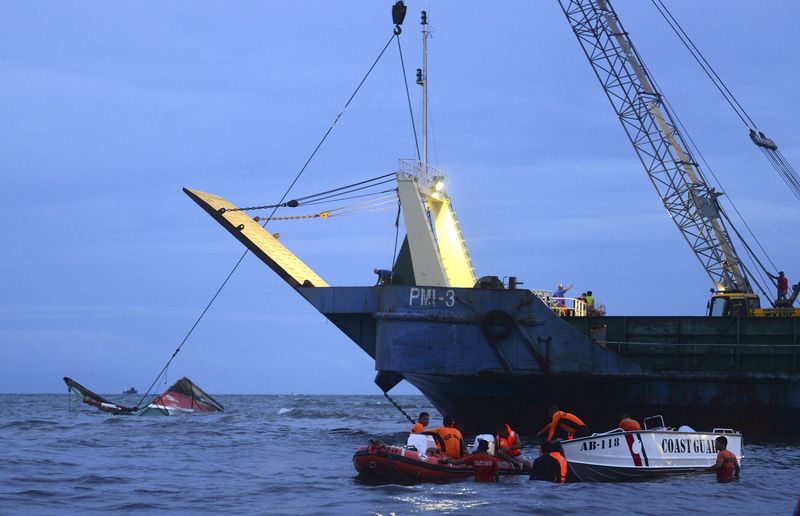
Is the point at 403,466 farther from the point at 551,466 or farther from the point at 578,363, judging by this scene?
the point at 578,363

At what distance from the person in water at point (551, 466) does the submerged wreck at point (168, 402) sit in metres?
35.8

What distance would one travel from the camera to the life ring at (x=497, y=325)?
30734 mm

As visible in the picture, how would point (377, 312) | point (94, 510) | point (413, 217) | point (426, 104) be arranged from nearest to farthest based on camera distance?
1. point (94, 510)
2. point (377, 312)
3. point (413, 217)
4. point (426, 104)

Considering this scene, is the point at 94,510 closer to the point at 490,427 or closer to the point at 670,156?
the point at 490,427

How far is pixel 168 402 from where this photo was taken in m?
55.5

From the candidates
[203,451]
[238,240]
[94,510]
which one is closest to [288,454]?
[203,451]

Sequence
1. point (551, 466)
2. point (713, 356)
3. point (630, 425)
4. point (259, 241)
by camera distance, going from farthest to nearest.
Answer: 1. point (259, 241)
2. point (713, 356)
3. point (630, 425)
4. point (551, 466)

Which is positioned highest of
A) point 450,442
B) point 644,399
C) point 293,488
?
point 644,399

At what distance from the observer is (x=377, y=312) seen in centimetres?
3222

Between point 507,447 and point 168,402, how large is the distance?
35.5m

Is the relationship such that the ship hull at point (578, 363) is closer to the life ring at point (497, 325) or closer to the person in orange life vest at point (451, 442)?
the life ring at point (497, 325)

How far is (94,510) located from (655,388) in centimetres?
1801

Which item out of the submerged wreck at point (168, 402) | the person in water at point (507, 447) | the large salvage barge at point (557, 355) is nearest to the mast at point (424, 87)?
the large salvage barge at point (557, 355)

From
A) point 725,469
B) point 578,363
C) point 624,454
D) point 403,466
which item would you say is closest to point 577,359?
point 578,363
